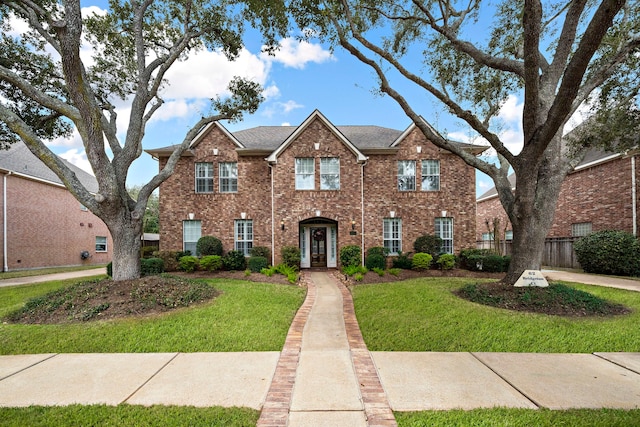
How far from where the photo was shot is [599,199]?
15508 millimetres

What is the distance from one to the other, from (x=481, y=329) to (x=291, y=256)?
883 centimetres

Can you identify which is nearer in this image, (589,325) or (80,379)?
(80,379)

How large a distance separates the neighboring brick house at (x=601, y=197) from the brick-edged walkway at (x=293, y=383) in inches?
640

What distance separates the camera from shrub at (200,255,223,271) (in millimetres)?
12789

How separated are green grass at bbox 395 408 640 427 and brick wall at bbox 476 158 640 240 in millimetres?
15755

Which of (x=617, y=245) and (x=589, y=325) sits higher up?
(x=617, y=245)

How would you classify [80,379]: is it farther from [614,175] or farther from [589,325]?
[614,175]

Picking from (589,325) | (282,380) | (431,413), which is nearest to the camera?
(431,413)

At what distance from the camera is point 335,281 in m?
11.4

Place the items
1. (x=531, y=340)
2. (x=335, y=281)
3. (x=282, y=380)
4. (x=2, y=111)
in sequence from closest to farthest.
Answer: (x=282, y=380), (x=531, y=340), (x=2, y=111), (x=335, y=281)

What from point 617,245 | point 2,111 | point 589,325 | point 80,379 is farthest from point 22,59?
point 617,245

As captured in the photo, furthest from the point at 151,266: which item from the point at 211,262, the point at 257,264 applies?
the point at 257,264

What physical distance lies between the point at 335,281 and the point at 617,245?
39.8 ft

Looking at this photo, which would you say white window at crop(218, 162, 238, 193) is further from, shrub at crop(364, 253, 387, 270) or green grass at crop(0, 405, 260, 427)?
green grass at crop(0, 405, 260, 427)
